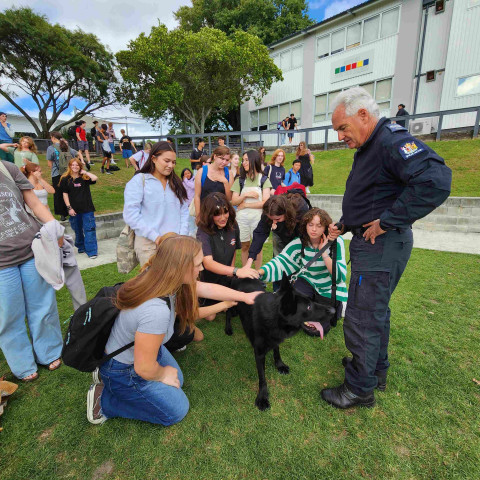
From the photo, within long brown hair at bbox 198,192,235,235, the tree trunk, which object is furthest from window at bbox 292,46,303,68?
long brown hair at bbox 198,192,235,235

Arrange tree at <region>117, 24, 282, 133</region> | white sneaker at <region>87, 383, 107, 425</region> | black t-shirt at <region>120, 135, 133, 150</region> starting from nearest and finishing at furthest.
Result: white sneaker at <region>87, 383, 107, 425</region>
black t-shirt at <region>120, 135, 133, 150</region>
tree at <region>117, 24, 282, 133</region>

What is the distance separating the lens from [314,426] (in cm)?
210

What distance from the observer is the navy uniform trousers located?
1.93 metres

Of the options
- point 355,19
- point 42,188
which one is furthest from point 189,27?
point 42,188

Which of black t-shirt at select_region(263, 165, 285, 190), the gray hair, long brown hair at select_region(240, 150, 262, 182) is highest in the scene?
the gray hair

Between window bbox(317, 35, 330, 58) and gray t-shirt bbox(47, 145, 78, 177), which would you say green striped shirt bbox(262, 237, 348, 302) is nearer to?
gray t-shirt bbox(47, 145, 78, 177)

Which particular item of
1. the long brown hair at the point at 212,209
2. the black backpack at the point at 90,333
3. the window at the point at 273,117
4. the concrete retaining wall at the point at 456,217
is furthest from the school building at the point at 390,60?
the black backpack at the point at 90,333

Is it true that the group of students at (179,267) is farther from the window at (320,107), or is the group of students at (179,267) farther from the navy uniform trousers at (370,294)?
the window at (320,107)

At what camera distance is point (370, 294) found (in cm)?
201

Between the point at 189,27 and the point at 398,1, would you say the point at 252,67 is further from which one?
the point at 189,27

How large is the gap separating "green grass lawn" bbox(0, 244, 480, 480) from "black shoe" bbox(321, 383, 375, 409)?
2.5 inches

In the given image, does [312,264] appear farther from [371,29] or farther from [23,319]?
[371,29]

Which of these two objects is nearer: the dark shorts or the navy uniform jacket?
the navy uniform jacket

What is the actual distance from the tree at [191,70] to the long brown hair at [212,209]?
19521 mm
